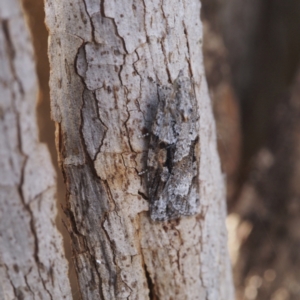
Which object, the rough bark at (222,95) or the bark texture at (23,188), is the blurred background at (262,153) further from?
the bark texture at (23,188)

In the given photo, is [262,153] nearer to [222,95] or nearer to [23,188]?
[222,95]

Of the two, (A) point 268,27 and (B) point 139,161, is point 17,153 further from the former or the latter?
(A) point 268,27

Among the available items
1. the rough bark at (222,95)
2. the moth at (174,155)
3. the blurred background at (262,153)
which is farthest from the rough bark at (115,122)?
the blurred background at (262,153)

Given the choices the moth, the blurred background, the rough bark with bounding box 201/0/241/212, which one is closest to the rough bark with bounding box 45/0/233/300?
the moth

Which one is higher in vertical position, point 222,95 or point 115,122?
point 222,95

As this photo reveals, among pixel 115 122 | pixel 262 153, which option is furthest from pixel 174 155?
pixel 262 153
